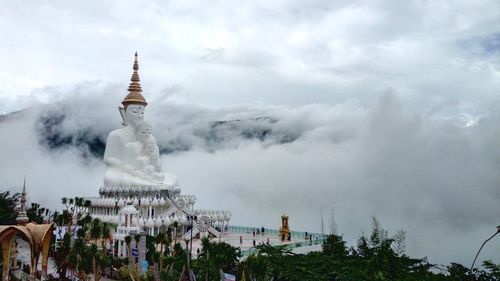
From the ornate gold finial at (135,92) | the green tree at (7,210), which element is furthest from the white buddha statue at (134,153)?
the green tree at (7,210)

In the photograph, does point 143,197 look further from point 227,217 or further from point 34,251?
point 34,251

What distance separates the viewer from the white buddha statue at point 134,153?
4475cm

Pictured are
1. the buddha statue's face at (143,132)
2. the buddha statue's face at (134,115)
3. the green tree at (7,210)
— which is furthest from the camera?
the buddha statue's face at (134,115)

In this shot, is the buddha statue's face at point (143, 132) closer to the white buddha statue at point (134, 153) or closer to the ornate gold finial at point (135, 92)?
the white buddha statue at point (134, 153)

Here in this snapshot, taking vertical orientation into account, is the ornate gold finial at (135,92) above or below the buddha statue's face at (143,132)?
above

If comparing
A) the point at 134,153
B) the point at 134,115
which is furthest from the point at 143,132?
the point at 134,153

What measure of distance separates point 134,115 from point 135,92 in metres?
2.61

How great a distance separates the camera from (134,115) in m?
47.9

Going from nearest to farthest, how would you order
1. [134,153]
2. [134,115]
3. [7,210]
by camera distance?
[7,210], [134,153], [134,115]

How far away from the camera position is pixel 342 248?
26594mm

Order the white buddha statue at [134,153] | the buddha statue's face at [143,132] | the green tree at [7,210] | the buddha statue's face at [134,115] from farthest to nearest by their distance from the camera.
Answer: the buddha statue's face at [134,115]
the buddha statue's face at [143,132]
the white buddha statue at [134,153]
the green tree at [7,210]

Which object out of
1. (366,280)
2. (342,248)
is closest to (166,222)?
(342,248)

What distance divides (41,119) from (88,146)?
9339 mm

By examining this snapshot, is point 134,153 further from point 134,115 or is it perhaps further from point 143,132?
point 134,115
